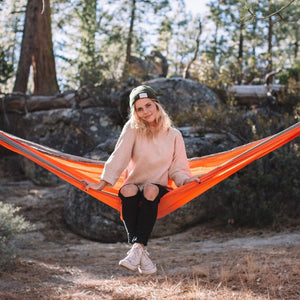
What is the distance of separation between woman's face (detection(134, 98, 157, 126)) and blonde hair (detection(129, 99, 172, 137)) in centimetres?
2

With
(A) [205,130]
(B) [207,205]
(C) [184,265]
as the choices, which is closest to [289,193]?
(B) [207,205]

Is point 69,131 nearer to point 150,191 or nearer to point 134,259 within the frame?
point 150,191

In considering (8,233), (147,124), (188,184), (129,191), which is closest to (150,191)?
(129,191)

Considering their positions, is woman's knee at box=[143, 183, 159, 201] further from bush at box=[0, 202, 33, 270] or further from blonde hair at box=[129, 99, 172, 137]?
bush at box=[0, 202, 33, 270]

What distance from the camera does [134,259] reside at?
2352mm

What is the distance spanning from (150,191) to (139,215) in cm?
15

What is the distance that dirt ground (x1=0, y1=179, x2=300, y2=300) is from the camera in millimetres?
3266

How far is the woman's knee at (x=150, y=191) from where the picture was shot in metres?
2.46

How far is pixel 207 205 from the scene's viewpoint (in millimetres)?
5418

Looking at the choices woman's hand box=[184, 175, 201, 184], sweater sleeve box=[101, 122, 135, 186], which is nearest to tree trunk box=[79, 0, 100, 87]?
sweater sleeve box=[101, 122, 135, 186]

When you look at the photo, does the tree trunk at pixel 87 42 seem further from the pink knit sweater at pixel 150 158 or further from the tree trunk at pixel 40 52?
the pink knit sweater at pixel 150 158

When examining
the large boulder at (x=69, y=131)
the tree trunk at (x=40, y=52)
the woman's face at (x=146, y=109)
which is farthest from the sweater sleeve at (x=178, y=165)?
the tree trunk at (x=40, y=52)

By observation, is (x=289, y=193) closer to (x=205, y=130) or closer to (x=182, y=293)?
(x=205, y=130)

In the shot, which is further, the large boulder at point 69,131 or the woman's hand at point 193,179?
the large boulder at point 69,131
